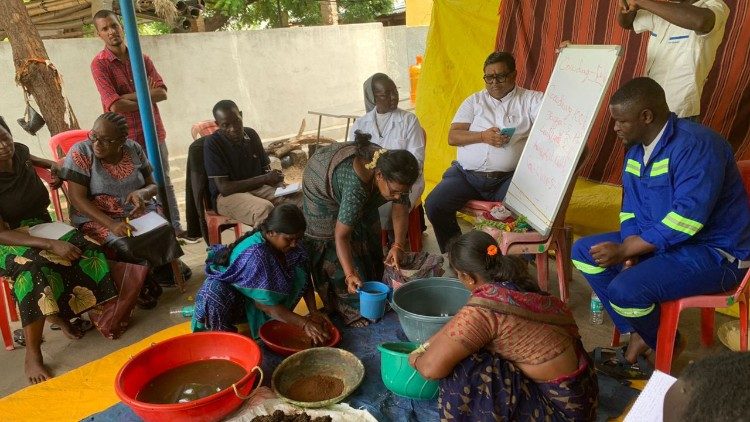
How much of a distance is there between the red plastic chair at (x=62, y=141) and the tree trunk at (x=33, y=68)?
2.27 ft

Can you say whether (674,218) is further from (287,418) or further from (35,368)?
(35,368)

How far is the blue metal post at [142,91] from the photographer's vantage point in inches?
139

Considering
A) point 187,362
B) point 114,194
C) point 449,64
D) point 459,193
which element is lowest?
point 187,362

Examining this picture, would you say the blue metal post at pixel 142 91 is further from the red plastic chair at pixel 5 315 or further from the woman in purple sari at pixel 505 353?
the woman in purple sari at pixel 505 353

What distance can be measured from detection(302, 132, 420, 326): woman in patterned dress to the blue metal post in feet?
5.19

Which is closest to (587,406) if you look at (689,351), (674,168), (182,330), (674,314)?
(674,314)

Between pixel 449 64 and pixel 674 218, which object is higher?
pixel 449 64

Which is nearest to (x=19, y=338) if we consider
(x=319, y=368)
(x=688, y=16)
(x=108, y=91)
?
(x=108, y=91)

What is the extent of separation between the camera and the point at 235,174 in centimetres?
392

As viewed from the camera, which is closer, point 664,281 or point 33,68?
point 664,281

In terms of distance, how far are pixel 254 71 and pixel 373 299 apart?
658 centimetres

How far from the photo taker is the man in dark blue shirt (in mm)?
3732

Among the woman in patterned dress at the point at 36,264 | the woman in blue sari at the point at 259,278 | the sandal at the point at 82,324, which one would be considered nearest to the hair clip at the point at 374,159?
the woman in blue sari at the point at 259,278

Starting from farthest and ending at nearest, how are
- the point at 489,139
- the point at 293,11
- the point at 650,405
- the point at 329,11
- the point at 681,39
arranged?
the point at 293,11 < the point at 329,11 < the point at 489,139 < the point at 681,39 < the point at 650,405
